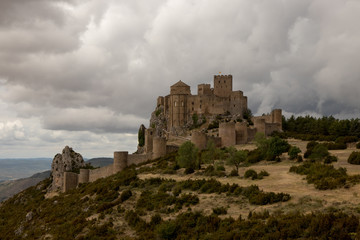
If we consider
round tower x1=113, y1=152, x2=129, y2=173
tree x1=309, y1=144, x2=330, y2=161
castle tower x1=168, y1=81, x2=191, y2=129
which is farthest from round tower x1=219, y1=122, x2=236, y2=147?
castle tower x1=168, y1=81, x2=191, y2=129

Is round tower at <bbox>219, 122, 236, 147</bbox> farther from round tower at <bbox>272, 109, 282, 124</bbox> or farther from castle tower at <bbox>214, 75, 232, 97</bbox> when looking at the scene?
castle tower at <bbox>214, 75, 232, 97</bbox>

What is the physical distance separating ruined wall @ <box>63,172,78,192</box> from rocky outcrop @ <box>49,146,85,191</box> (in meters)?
4.40

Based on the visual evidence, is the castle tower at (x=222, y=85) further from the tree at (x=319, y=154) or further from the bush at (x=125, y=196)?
the bush at (x=125, y=196)

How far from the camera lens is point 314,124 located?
72.4 meters

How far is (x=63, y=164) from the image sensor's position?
63.3 m

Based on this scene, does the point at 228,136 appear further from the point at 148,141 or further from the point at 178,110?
the point at 178,110

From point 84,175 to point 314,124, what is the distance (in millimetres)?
49045

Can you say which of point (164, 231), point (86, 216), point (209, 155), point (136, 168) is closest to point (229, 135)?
point (209, 155)

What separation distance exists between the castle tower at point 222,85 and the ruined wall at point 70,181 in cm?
4217

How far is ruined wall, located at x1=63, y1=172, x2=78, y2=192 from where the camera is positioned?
184 ft

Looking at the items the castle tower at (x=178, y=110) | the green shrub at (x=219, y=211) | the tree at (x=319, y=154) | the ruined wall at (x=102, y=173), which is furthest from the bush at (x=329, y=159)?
the castle tower at (x=178, y=110)

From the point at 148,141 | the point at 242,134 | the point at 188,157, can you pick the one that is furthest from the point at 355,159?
the point at 148,141

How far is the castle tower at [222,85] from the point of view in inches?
3314

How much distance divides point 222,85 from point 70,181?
44.9 m
